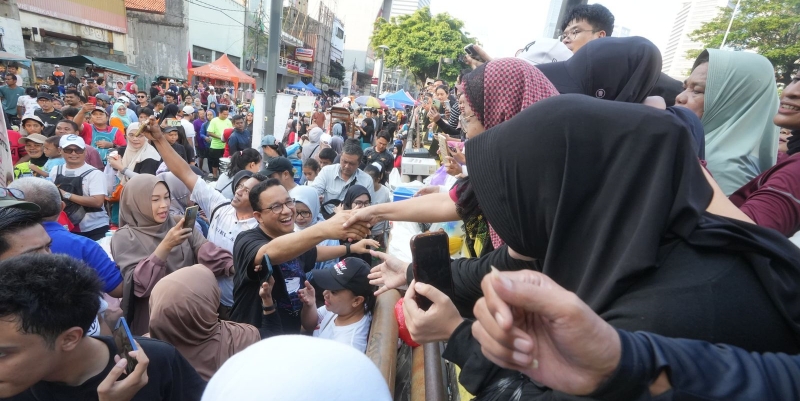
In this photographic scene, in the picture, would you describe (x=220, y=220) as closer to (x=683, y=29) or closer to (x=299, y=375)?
(x=299, y=375)

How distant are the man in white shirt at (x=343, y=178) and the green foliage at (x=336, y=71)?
55201mm

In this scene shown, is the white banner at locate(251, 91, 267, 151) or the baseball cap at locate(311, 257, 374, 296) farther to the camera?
the white banner at locate(251, 91, 267, 151)

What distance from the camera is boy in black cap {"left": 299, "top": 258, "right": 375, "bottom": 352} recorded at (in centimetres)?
271

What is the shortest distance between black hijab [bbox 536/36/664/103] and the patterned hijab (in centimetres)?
29

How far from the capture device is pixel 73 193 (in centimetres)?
427

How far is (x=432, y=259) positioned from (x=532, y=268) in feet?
1.44

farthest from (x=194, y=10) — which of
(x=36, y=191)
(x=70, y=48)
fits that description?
(x=36, y=191)

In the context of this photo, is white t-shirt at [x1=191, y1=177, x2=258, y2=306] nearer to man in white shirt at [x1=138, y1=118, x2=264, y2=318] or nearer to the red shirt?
man in white shirt at [x1=138, y1=118, x2=264, y2=318]

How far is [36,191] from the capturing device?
278 cm

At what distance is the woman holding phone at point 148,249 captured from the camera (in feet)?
8.84

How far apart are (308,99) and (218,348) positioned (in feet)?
29.9

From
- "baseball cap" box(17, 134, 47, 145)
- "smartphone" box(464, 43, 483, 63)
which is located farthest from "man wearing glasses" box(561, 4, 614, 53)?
"baseball cap" box(17, 134, 47, 145)

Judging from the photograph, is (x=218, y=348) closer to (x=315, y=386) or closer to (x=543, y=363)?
(x=315, y=386)

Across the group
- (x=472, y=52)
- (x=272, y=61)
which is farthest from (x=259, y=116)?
(x=472, y=52)
